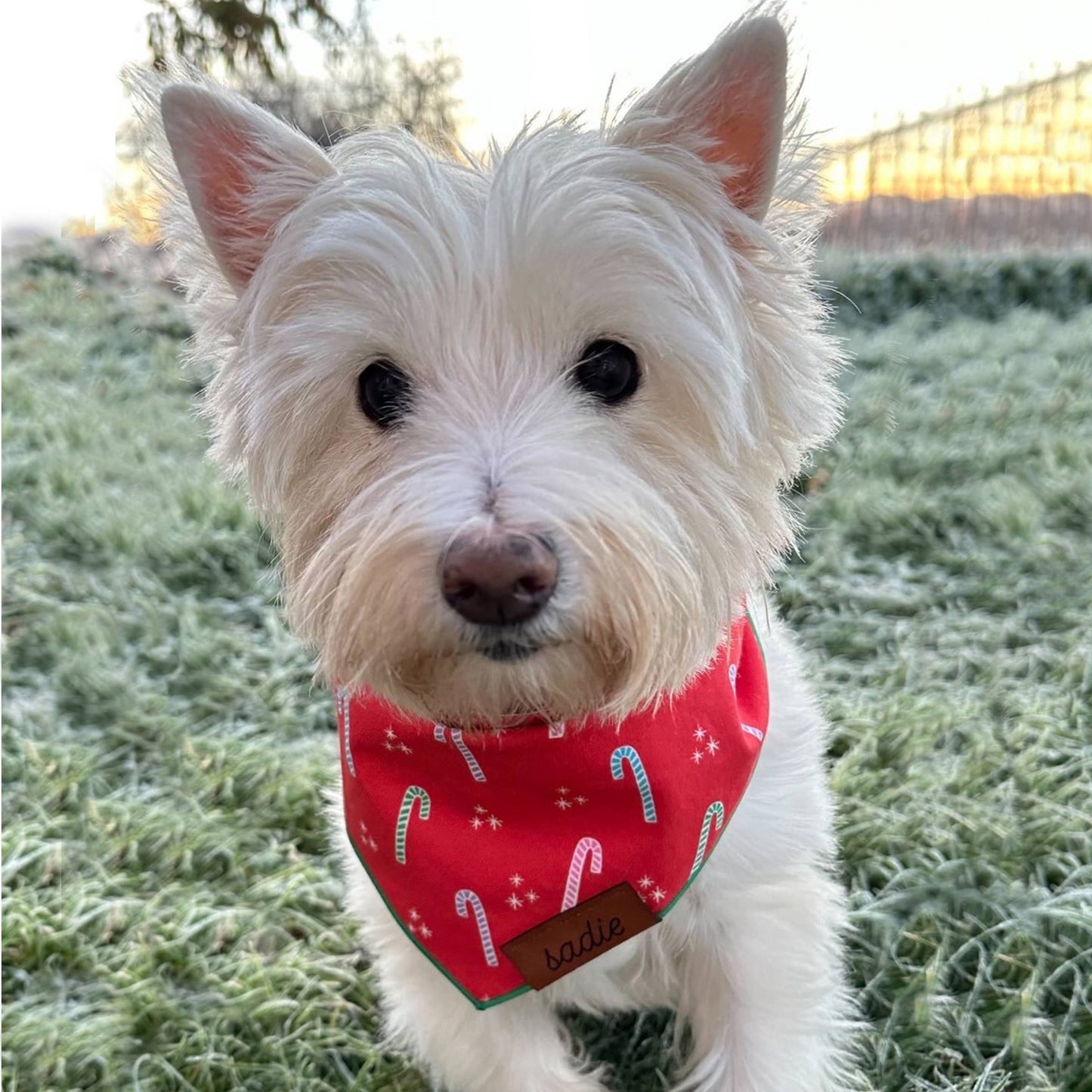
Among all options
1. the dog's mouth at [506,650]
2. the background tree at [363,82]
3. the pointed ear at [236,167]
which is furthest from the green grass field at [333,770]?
the background tree at [363,82]

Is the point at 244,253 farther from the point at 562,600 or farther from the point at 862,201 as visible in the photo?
the point at 862,201

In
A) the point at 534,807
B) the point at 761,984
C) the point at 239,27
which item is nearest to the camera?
the point at 534,807

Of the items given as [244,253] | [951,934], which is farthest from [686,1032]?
[244,253]

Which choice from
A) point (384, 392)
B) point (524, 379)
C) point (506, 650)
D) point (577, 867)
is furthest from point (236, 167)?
point (577, 867)

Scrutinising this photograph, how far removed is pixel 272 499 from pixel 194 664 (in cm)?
212

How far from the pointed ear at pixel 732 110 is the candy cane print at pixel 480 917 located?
123 centimetres

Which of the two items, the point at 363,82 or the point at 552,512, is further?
the point at 363,82

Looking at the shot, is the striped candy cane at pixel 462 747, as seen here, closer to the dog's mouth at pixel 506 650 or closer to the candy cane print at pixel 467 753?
the candy cane print at pixel 467 753

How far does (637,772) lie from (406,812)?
1.37ft

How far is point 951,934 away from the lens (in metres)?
2.15

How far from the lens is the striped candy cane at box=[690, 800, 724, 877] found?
162cm

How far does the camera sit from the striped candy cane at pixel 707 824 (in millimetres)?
1624

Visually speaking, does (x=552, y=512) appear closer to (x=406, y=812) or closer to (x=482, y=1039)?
(x=406, y=812)

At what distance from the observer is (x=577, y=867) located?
1.67 m
